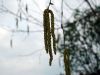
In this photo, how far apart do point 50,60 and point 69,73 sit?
193mm

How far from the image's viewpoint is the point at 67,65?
2.91 meters

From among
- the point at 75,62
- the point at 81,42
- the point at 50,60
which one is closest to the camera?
the point at 50,60

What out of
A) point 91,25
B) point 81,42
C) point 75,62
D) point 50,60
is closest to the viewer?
point 50,60

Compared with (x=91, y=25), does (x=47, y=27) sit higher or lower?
lower

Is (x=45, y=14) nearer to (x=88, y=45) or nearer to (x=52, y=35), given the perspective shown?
(x=52, y=35)

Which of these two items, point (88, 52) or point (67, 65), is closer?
point (67, 65)

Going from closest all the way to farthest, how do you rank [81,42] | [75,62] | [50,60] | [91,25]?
[50,60], [91,25], [81,42], [75,62]

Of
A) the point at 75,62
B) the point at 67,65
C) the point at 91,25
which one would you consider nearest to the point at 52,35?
the point at 67,65

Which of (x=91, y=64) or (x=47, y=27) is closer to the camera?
(x=47, y=27)

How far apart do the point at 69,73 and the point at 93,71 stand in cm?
1870

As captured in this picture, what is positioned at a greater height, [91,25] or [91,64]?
[91,25]

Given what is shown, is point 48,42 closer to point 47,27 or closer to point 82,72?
point 47,27

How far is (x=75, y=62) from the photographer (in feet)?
74.2

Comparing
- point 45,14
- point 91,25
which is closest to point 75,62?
point 91,25
